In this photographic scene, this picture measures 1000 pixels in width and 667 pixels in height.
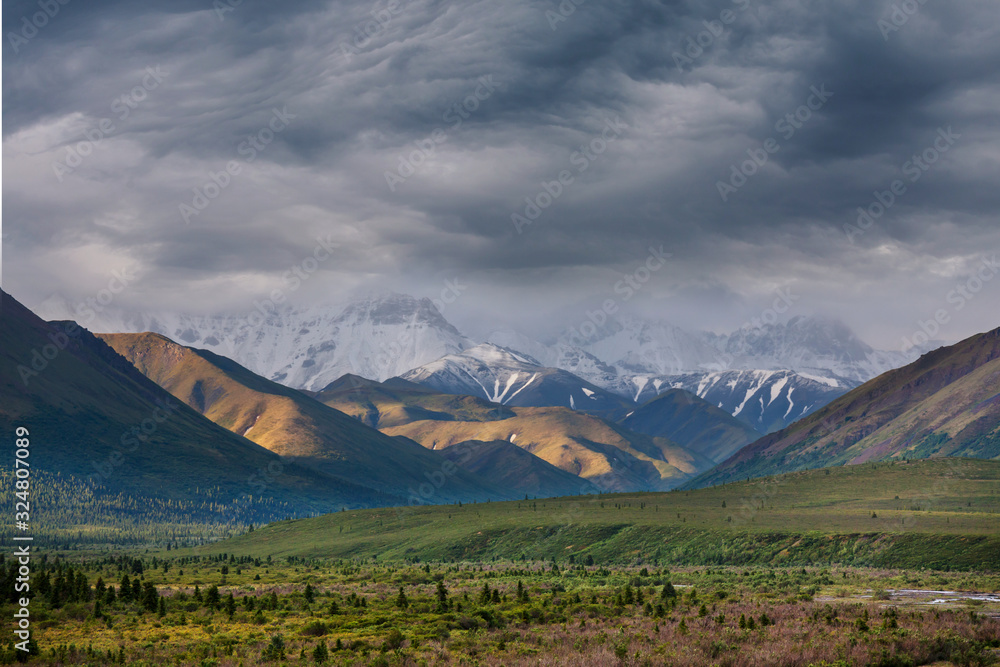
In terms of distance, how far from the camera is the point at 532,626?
54.8m

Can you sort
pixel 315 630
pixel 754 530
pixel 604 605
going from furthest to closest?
pixel 754 530 → pixel 604 605 → pixel 315 630

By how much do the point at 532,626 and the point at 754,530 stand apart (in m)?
89.6

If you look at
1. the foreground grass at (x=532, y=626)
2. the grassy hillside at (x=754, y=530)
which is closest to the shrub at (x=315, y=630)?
the foreground grass at (x=532, y=626)

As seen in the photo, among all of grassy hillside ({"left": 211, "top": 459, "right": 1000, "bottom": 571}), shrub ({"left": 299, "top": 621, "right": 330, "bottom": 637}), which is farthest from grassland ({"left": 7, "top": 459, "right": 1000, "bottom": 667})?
grassy hillside ({"left": 211, "top": 459, "right": 1000, "bottom": 571})

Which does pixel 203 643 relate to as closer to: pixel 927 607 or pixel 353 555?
pixel 927 607

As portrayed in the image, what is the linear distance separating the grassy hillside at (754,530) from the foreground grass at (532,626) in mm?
32325

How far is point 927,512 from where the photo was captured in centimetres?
14200

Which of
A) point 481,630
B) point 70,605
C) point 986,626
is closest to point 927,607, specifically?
point 986,626

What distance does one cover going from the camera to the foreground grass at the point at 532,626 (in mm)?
43531

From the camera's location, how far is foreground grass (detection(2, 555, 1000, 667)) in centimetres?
4353

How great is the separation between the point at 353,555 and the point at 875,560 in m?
97.2

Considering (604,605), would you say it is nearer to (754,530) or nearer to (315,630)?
(315,630)

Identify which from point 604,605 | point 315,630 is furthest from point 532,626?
point 315,630

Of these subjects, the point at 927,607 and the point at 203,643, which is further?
the point at 927,607
